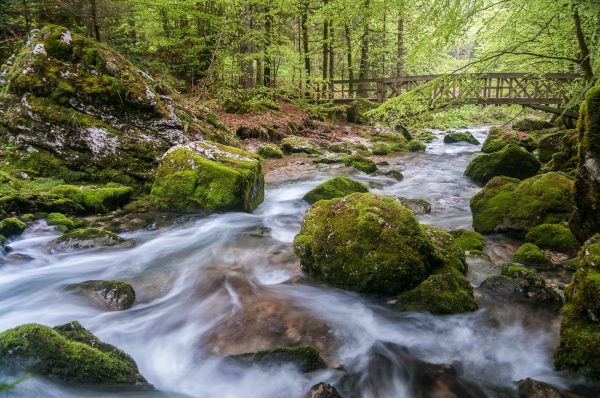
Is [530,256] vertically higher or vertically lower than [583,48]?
lower

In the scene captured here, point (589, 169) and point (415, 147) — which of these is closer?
point (589, 169)

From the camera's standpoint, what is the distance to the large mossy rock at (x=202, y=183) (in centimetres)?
780

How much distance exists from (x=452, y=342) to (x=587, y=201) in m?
2.22

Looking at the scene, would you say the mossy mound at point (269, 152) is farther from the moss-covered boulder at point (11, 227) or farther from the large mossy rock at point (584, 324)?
the large mossy rock at point (584, 324)

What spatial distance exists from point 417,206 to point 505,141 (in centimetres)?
880

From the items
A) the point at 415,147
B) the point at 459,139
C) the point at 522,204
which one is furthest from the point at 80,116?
the point at 459,139

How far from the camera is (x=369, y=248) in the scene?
473 centimetres

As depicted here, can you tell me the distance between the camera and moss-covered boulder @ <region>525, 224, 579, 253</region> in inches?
224

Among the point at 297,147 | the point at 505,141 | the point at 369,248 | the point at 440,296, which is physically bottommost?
the point at 440,296

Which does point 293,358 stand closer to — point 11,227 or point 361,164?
point 11,227

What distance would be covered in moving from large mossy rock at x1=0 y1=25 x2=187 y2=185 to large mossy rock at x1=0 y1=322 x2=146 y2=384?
6.05 meters

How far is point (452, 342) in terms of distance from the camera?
4094 mm

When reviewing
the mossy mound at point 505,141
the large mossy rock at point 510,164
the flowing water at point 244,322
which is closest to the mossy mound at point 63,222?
the flowing water at point 244,322

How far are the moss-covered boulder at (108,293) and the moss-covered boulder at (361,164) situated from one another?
28.3ft
